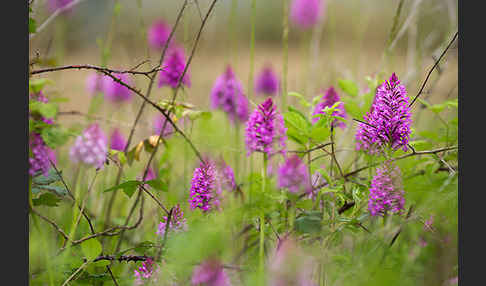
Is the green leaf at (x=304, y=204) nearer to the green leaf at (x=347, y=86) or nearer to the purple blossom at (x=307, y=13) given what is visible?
the green leaf at (x=347, y=86)

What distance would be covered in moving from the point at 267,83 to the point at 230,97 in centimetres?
59

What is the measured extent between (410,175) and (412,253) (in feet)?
0.77

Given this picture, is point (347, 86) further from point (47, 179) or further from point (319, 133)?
point (47, 179)

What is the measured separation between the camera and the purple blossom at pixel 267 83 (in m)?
1.83

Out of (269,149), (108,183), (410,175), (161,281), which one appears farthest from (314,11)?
(161,281)

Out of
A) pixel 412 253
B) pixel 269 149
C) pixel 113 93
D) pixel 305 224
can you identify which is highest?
pixel 113 93

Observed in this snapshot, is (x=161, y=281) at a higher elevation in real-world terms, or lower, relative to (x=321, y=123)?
lower

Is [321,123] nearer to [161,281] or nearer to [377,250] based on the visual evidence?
[377,250]

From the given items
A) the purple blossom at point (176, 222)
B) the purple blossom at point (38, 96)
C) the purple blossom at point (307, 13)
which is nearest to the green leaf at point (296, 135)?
the purple blossom at point (176, 222)

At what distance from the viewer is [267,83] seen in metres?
1.83

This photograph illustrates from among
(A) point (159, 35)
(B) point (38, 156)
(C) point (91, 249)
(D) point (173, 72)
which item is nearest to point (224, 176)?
(C) point (91, 249)

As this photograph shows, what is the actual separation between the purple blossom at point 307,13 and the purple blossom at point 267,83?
340mm

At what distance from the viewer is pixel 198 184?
24.7 inches

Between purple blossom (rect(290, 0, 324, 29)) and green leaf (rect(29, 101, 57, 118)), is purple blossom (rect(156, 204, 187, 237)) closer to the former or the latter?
green leaf (rect(29, 101, 57, 118))
